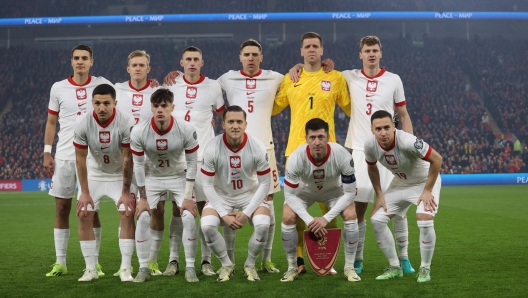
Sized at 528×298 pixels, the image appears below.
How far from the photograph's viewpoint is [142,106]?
7.03 meters

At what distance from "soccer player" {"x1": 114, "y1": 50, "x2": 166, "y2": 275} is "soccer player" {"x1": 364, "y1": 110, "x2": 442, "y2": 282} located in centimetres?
222

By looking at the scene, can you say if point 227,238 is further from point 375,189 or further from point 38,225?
point 38,225

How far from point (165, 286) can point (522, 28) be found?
114ft

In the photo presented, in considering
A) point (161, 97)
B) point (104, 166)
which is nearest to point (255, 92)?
point (161, 97)

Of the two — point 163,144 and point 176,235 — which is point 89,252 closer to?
point 176,235

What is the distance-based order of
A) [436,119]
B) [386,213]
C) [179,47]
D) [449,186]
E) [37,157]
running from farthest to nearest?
[179,47]
[436,119]
[37,157]
[449,186]
[386,213]

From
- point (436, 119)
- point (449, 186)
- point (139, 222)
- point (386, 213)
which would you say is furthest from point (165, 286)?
point (436, 119)

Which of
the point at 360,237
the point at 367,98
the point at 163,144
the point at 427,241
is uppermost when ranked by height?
the point at 367,98

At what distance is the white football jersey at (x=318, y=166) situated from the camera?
20.2 ft

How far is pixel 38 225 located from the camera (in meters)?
12.8

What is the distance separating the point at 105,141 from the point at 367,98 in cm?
286

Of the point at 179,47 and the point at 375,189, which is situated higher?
the point at 179,47

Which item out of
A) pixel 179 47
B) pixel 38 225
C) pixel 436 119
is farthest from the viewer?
pixel 179 47

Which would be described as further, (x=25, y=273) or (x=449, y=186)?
(x=449, y=186)
